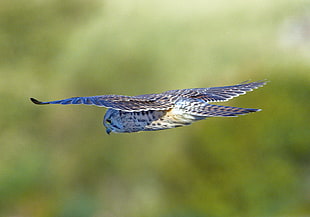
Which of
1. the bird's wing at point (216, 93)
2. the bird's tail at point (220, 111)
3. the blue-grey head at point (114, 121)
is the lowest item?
the bird's tail at point (220, 111)

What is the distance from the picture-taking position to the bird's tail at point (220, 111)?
411 cm

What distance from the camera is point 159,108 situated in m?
4.51

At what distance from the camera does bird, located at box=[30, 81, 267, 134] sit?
4293 millimetres

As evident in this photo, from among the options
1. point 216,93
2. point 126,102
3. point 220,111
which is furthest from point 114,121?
point 220,111

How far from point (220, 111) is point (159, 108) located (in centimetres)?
53

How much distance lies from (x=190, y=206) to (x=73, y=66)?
16.3 feet

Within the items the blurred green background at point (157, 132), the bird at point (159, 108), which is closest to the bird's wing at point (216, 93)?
the bird at point (159, 108)

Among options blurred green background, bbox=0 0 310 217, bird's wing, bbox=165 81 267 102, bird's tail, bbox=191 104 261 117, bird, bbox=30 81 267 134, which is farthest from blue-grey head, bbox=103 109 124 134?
blurred green background, bbox=0 0 310 217

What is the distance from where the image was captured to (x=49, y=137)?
12195 millimetres

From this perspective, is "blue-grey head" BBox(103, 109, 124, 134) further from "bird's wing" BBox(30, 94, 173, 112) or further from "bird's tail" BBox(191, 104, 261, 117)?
"bird's tail" BBox(191, 104, 261, 117)

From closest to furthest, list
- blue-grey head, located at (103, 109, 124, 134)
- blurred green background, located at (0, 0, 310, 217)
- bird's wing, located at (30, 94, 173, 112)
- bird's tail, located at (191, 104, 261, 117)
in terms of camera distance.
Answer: bird's tail, located at (191, 104, 261, 117) < bird's wing, located at (30, 94, 173, 112) < blue-grey head, located at (103, 109, 124, 134) < blurred green background, located at (0, 0, 310, 217)

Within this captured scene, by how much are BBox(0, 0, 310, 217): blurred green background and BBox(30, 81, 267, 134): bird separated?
15.0ft

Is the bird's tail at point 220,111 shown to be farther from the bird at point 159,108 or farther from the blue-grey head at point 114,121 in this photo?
the blue-grey head at point 114,121

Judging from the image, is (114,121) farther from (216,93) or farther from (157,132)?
(157,132)
